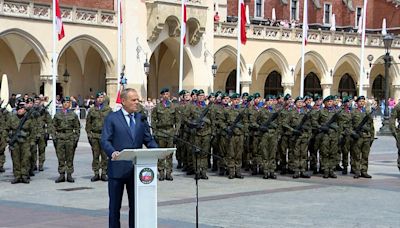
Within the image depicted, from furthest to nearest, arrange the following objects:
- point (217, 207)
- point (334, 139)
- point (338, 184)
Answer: point (334, 139)
point (338, 184)
point (217, 207)

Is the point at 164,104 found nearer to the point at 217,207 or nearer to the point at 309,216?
the point at 217,207

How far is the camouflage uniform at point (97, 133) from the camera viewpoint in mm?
15273

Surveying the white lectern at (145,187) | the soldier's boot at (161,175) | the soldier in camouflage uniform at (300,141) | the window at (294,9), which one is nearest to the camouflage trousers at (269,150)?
the soldier in camouflage uniform at (300,141)

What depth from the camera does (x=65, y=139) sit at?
15.1 meters

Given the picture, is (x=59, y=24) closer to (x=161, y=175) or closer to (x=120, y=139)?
(x=161, y=175)

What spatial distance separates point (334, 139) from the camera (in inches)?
653

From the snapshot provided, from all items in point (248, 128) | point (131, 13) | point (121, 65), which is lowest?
point (248, 128)

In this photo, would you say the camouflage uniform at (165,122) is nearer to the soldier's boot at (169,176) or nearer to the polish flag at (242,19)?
the soldier's boot at (169,176)

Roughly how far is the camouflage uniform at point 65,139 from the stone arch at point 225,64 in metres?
29.5

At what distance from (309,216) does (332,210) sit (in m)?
0.77

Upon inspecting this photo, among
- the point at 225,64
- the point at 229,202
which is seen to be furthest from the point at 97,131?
the point at 225,64

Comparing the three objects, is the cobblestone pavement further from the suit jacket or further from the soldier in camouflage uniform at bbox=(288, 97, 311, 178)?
the suit jacket

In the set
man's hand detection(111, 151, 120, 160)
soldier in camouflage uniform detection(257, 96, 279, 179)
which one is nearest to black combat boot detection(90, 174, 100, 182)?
soldier in camouflage uniform detection(257, 96, 279, 179)

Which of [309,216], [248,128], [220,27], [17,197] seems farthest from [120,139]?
[220,27]
